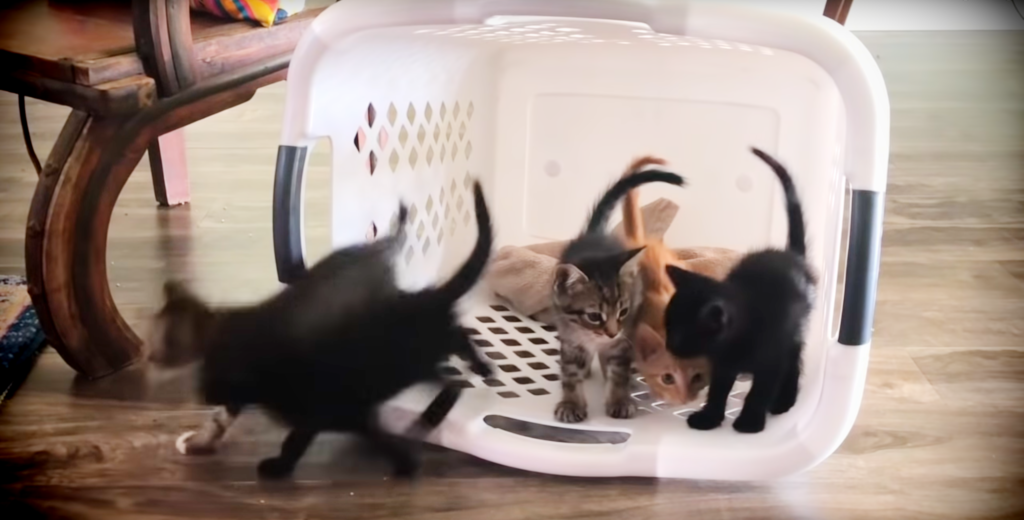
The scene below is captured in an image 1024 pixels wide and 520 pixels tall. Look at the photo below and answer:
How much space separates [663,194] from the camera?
42.6 inches

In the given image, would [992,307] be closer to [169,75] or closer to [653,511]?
[653,511]

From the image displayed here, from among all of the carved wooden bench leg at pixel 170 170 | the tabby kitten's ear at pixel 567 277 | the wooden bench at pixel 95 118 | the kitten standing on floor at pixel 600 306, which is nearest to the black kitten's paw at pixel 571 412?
the kitten standing on floor at pixel 600 306

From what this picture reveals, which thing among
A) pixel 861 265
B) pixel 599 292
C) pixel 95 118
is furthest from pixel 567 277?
pixel 95 118

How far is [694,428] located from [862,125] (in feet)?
0.96

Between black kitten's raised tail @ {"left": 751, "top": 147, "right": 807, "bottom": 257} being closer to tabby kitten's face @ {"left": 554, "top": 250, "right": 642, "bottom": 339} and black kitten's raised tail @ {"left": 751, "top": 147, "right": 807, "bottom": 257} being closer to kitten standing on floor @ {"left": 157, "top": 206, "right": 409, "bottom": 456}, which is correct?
tabby kitten's face @ {"left": 554, "top": 250, "right": 642, "bottom": 339}

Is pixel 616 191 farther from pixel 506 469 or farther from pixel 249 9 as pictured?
pixel 249 9

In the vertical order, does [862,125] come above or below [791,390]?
above

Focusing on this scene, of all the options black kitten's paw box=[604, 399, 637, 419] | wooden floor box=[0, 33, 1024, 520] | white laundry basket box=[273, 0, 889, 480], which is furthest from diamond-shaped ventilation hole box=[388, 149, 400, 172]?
black kitten's paw box=[604, 399, 637, 419]

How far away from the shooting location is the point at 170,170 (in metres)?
1.45

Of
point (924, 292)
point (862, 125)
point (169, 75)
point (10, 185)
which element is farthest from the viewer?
point (10, 185)

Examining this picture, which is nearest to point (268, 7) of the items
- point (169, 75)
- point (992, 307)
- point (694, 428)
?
point (169, 75)

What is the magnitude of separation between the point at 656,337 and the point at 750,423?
111mm

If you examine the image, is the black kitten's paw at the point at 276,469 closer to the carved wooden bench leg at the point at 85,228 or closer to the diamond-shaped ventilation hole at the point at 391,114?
the carved wooden bench leg at the point at 85,228

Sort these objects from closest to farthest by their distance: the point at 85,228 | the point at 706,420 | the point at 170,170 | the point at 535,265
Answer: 1. the point at 706,420
2. the point at 85,228
3. the point at 535,265
4. the point at 170,170
